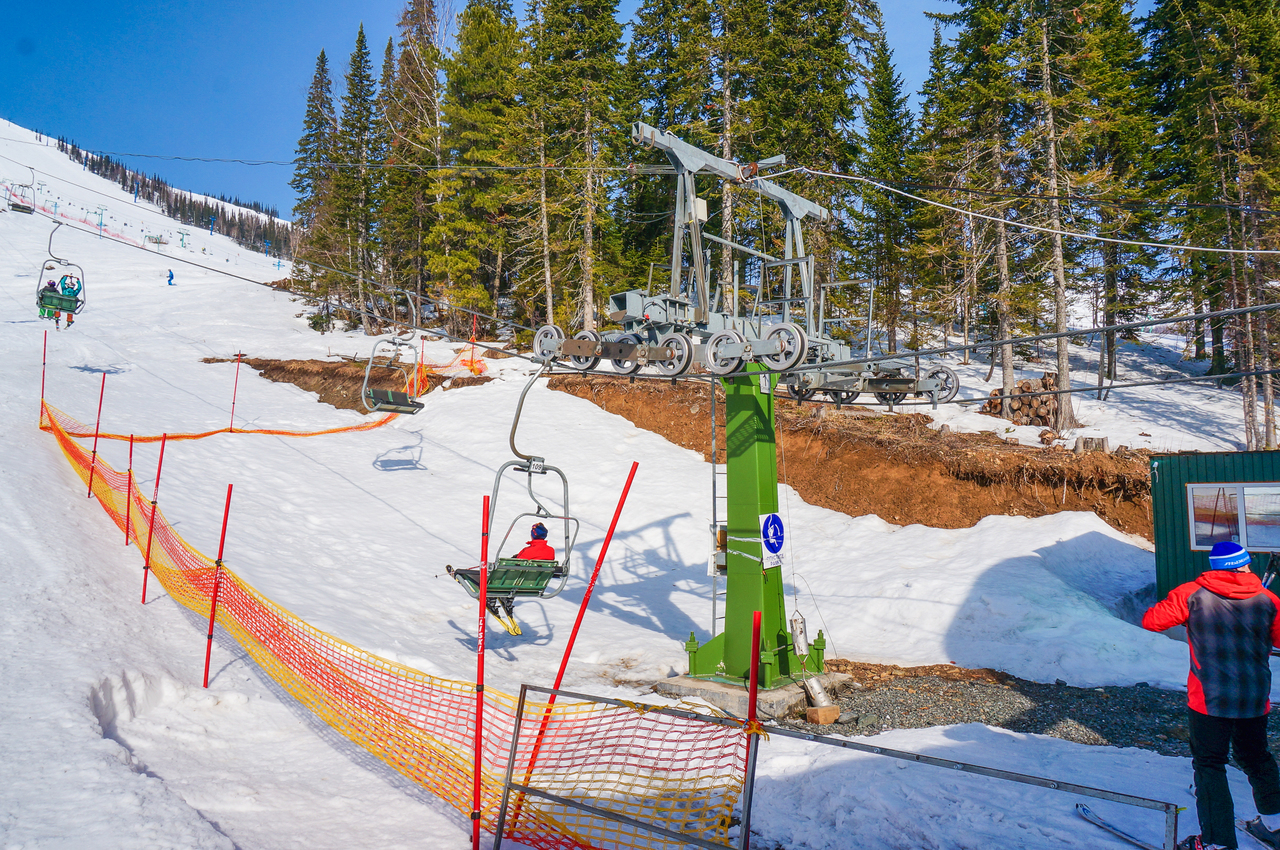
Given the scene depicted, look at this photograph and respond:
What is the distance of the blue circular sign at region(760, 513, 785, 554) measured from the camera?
878 cm

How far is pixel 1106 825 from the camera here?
13.7 feet

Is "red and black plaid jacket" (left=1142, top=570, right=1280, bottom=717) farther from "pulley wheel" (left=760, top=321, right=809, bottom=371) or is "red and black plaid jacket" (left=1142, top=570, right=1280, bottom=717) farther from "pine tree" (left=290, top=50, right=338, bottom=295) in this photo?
"pine tree" (left=290, top=50, right=338, bottom=295)

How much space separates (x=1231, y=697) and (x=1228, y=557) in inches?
32.8

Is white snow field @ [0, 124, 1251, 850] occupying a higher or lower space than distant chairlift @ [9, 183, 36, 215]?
lower

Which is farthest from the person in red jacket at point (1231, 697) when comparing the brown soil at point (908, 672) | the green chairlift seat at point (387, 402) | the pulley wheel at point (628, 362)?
the green chairlift seat at point (387, 402)

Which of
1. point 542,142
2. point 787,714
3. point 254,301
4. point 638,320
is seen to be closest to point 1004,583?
point 787,714

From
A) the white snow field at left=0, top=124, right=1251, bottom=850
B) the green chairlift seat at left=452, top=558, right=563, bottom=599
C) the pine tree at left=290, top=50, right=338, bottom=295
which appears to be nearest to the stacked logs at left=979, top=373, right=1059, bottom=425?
the white snow field at left=0, top=124, right=1251, bottom=850

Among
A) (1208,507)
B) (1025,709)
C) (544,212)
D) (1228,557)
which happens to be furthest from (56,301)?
(1208,507)

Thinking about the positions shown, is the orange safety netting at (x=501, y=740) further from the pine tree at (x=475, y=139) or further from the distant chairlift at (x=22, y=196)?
the distant chairlift at (x=22, y=196)

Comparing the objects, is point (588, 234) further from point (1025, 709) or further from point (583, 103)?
point (1025, 709)

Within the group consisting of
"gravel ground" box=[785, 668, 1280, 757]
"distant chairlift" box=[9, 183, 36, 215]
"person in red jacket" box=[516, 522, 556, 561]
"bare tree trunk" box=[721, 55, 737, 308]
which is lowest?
"gravel ground" box=[785, 668, 1280, 757]

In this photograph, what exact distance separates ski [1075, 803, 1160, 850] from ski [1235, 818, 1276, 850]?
77cm

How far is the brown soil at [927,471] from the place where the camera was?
14.7 m

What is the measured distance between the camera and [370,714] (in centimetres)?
645
